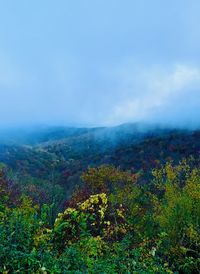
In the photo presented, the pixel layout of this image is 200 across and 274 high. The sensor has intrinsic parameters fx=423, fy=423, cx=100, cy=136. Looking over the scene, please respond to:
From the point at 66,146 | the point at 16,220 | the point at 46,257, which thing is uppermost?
the point at 16,220

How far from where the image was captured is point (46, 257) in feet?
20.5

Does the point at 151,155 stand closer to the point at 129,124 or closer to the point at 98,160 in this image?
the point at 98,160

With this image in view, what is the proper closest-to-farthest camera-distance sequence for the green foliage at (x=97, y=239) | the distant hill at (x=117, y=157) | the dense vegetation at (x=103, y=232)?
the green foliage at (x=97, y=239), the dense vegetation at (x=103, y=232), the distant hill at (x=117, y=157)

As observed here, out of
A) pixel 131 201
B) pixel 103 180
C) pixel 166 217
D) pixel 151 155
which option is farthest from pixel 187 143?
pixel 166 217

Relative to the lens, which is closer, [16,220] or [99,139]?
[16,220]

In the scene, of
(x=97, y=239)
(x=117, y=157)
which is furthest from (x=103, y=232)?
(x=117, y=157)

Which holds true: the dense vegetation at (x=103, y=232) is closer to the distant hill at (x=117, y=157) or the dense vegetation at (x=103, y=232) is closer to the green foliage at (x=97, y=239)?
the green foliage at (x=97, y=239)

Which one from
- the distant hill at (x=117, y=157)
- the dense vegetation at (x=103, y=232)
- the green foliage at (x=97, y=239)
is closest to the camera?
the green foliage at (x=97, y=239)

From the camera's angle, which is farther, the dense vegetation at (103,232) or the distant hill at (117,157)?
the distant hill at (117,157)

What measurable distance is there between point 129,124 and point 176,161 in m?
106

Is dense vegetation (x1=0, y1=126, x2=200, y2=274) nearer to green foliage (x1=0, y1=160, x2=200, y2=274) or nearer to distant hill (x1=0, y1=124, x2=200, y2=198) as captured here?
green foliage (x1=0, y1=160, x2=200, y2=274)


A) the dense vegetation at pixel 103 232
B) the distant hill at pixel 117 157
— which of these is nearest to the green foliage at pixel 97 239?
the dense vegetation at pixel 103 232

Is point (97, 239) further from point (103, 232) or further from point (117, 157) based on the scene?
point (117, 157)

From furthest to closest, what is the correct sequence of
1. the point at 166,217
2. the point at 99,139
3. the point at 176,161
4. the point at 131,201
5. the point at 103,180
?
the point at 99,139 < the point at 176,161 < the point at 103,180 < the point at 131,201 < the point at 166,217
